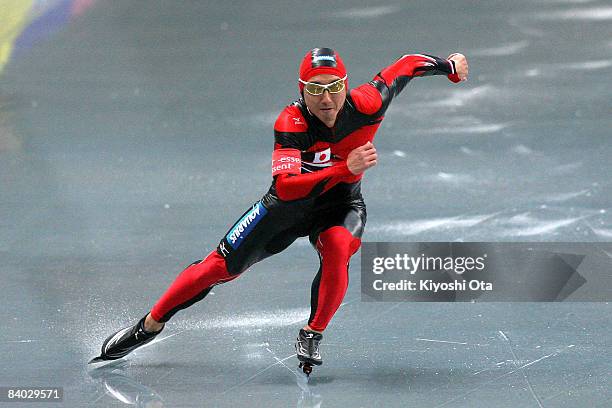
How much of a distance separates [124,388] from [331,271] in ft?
3.73

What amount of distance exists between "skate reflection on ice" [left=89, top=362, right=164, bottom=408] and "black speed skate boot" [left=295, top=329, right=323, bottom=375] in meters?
0.72

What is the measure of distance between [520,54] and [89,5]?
4373mm

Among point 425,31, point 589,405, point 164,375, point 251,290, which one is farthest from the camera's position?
point 425,31

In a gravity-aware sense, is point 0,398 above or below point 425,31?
above

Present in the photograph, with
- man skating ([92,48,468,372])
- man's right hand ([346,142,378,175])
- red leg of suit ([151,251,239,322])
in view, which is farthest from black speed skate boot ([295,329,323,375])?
man's right hand ([346,142,378,175])

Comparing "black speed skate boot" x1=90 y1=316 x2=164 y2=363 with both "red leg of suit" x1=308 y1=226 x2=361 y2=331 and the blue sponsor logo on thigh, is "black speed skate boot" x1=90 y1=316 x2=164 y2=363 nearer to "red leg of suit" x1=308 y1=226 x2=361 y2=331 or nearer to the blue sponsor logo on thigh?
the blue sponsor logo on thigh

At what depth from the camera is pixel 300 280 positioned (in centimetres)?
662

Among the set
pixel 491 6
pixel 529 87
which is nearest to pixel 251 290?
pixel 529 87

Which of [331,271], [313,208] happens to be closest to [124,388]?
[331,271]

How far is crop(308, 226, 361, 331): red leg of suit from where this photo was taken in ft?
16.8

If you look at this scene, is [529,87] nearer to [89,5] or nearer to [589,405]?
[89,5]

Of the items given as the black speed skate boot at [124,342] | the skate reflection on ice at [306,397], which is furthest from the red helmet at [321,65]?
the black speed skate boot at [124,342]

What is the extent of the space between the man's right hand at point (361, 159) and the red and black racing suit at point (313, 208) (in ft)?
0.32

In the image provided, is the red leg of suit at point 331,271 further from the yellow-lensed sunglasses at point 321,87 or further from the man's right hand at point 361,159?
the yellow-lensed sunglasses at point 321,87
